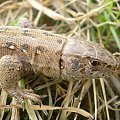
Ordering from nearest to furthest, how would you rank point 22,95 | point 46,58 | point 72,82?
point 22,95 → point 46,58 → point 72,82

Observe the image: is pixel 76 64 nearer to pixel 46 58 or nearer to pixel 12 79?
pixel 46 58

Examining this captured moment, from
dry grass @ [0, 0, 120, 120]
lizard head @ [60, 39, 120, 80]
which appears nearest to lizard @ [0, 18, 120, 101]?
lizard head @ [60, 39, 120, 80]

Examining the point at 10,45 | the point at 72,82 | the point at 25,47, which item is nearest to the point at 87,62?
the point at 72,82

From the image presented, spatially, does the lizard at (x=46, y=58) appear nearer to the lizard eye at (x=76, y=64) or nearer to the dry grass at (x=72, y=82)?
the lizard eye at (x=76, y=64)

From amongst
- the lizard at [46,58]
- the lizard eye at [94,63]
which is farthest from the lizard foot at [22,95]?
the lizard eye at [94,63]

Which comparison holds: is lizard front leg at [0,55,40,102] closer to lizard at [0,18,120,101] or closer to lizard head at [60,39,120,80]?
lizard at [0,18,120,101]
